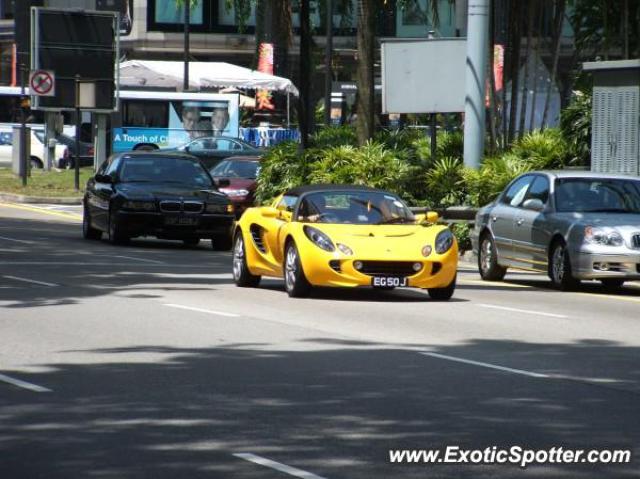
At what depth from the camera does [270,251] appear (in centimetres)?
1916

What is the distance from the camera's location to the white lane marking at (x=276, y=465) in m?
7.87

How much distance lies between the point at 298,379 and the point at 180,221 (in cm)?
1576

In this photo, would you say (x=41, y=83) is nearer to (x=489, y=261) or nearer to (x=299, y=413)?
(x=489, y=261)

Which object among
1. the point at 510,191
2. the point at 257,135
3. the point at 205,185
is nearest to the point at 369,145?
the point at 205,185

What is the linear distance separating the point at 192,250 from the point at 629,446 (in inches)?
768

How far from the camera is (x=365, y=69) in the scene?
104ft

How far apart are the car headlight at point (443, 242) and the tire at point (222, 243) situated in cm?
948

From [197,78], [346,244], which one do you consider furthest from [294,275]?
[197,78]

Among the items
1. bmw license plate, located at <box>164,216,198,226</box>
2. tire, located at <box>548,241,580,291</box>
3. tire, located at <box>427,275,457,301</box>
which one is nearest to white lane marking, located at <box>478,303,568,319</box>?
tire, located at <box>427,275,457,301</box>

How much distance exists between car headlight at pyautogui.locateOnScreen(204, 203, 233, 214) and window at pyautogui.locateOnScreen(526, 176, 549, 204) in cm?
700

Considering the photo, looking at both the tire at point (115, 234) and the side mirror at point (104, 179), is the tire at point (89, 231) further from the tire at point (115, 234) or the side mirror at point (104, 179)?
the tire at point (115, 234)

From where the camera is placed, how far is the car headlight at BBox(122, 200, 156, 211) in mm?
26844

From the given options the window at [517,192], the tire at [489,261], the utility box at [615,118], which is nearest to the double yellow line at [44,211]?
the utility box at [615,118]

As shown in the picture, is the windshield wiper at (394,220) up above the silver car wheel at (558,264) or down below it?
above
